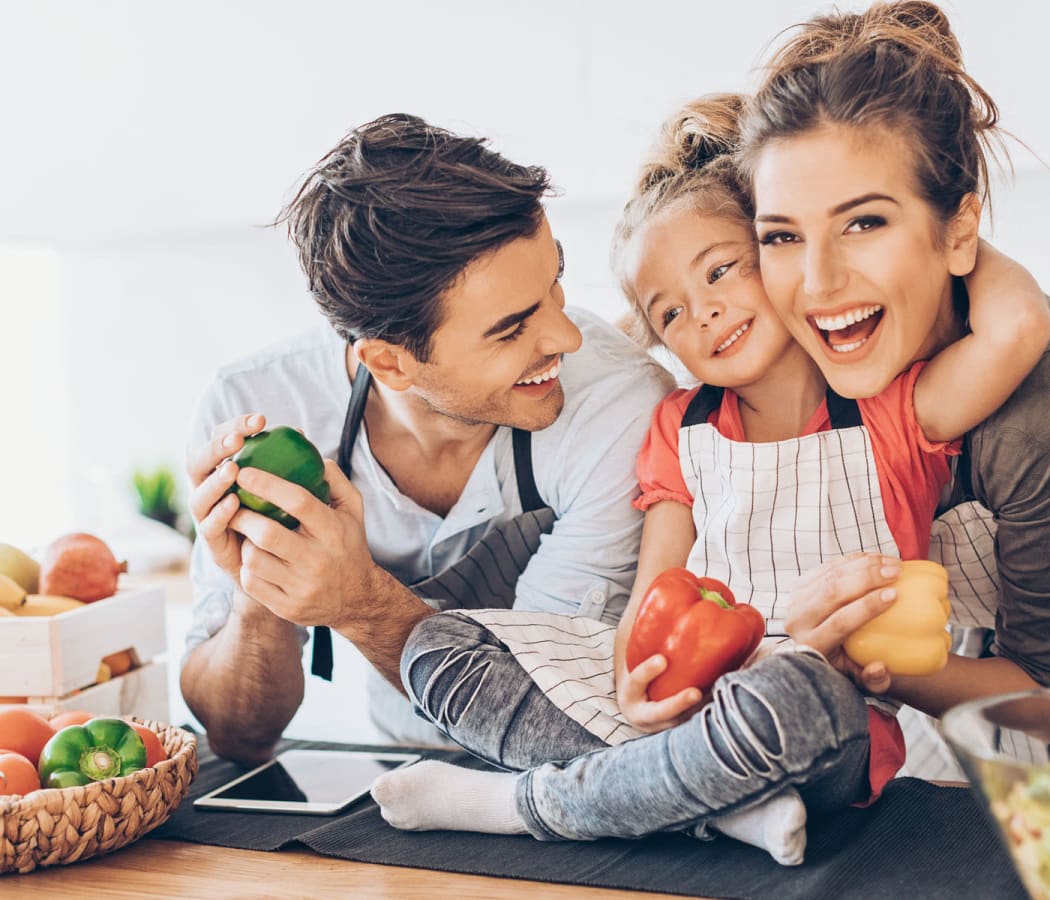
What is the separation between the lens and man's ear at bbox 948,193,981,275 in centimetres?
125

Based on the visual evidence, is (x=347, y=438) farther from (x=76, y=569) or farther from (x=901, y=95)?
(x=901, y=95)

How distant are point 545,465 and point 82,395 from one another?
2.67 metres

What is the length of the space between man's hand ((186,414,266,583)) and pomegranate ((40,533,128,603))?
344 millimetres

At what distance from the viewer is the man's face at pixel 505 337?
1415 millimetres

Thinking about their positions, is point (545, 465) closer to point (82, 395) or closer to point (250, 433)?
point (250, 433)

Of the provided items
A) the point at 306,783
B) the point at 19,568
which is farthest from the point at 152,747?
the point at 19,568

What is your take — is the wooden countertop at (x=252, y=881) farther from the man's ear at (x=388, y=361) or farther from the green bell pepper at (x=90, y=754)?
the man's ear at (x=388, y=361)

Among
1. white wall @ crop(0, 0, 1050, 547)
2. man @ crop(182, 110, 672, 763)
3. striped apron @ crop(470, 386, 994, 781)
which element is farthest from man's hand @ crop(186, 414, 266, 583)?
white wall @ crop(0, 0, 1050, 547)

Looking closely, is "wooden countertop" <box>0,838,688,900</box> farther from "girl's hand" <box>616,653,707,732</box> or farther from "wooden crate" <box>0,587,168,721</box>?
"wooden crate" <box>0,587,168,721</box>

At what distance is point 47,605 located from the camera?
1.53m

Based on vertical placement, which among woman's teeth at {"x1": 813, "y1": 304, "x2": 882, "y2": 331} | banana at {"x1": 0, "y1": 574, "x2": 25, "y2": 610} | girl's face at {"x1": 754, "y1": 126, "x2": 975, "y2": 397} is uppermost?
girl's face at {"x1": 754, "y1": 126, "x2": 975, "y2": 397}

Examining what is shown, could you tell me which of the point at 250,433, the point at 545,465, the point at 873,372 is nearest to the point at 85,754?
the point at 250,433

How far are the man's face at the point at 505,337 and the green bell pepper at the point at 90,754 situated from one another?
0.56m

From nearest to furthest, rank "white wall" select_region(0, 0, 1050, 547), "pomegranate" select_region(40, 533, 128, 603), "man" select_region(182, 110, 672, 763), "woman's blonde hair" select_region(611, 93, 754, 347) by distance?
"man" select_region(182, 110, 672, 763)
"woman's blonde hair" select_region(611, 93, 754, 347)
"pomegranate" select_region(40, 533, 128, 603)
"white wall" select_region(0, 0, 1050, 547)
